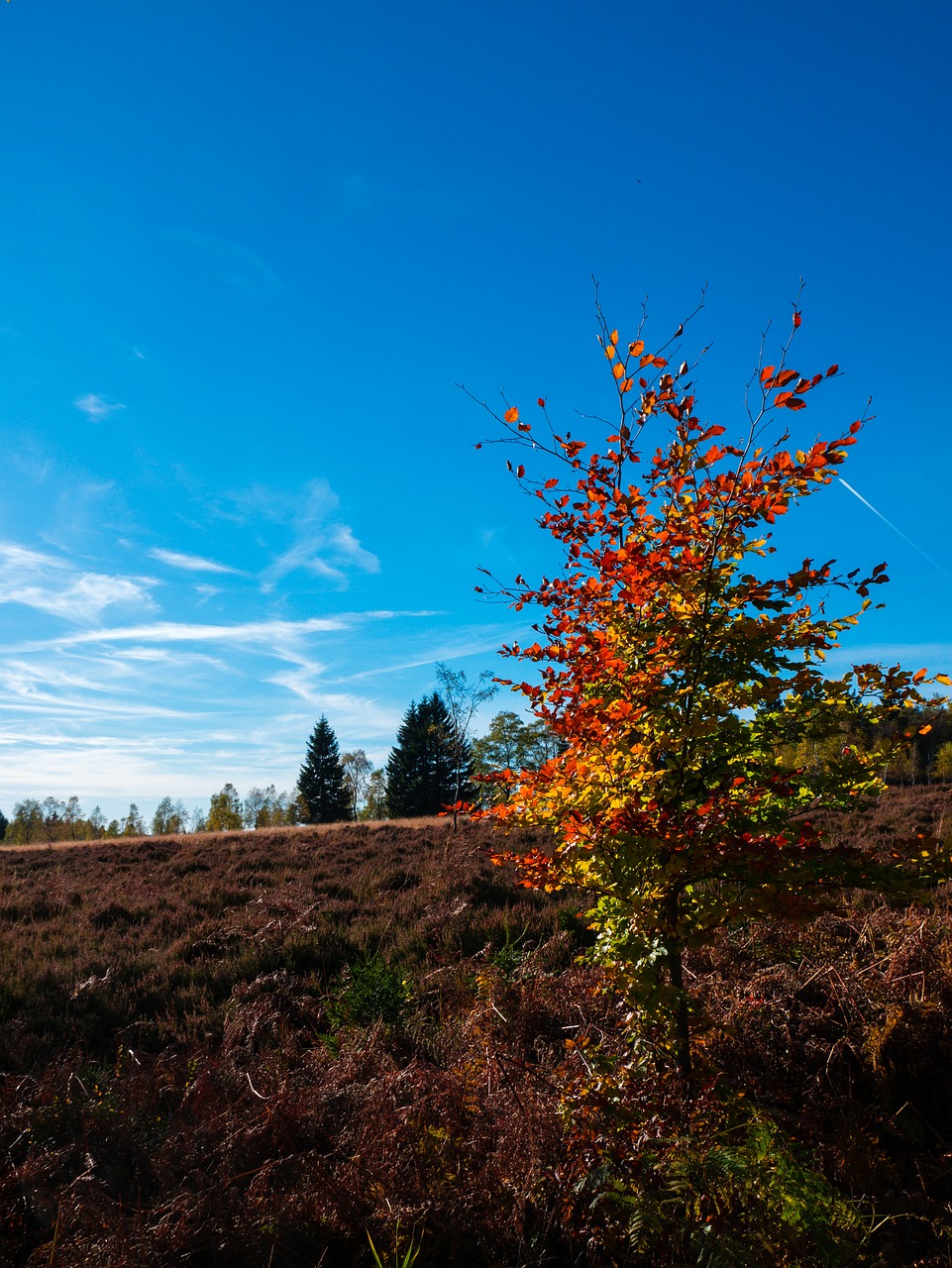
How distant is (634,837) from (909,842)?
1490 mm

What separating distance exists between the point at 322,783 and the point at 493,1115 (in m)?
50.0

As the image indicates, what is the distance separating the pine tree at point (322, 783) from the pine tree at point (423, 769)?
258 inches

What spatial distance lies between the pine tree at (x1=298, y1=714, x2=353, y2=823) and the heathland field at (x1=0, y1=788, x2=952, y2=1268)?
44.6 metres

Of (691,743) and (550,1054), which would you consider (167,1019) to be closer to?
(550,1054)

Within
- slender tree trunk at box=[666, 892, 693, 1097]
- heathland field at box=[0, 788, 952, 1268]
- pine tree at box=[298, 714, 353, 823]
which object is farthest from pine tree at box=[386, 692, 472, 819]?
slender tree trunk at box=[666, 892, 693, 1097]

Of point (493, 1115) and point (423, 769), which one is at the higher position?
point (423, 769)

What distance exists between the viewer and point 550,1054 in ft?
15.4

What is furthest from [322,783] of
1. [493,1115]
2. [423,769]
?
[493,1115]

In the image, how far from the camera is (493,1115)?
12.6 ft

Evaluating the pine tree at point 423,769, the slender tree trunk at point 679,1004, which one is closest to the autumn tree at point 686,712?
the slender tree trunk at point 679,1004

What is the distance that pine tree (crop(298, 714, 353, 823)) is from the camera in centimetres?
5128

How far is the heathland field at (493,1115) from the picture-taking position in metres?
2.95

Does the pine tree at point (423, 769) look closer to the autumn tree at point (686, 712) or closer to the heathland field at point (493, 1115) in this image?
the heathland field at point (493, 1115)

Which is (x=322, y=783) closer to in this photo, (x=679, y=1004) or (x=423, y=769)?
(x=423, y=769)
